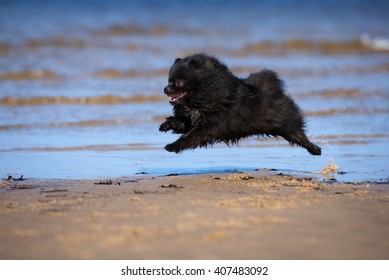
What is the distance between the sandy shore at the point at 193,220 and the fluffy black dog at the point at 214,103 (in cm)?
66

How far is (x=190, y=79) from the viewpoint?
7.65m

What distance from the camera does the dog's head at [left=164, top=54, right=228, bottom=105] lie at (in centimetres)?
766

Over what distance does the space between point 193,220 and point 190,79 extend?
8.27 feet

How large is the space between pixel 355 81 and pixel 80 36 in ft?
41.7

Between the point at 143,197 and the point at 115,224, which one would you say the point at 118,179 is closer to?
the point at 143,197

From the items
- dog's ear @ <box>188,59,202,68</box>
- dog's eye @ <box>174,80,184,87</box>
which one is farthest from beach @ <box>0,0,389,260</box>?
dog's ear @ <box>188,59,202,68</box>

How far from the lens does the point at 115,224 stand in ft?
17.5

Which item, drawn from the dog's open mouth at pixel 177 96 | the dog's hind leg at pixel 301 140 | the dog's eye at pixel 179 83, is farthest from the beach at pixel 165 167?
the dog's eye at pixel 179 83

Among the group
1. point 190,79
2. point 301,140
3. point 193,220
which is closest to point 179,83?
point 190,79

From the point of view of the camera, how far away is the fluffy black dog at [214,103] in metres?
7.68

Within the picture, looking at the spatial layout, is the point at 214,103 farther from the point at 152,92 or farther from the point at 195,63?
the point at 152,92

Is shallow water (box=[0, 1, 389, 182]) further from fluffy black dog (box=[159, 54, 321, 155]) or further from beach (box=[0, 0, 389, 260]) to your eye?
fluffy black dog (box=[159, 54, 321, 155])

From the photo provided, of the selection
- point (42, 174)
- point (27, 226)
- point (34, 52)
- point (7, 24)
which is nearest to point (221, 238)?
point (27, 226)

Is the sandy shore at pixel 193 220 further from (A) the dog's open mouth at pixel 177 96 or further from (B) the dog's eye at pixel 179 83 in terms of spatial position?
(B) the dog's eye at pixel 179 83
